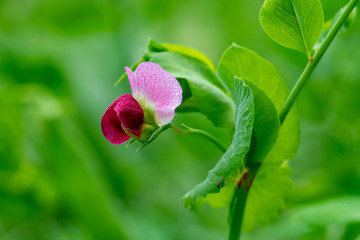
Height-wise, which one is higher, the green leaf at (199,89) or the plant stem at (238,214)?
the green leaf at (199,89)

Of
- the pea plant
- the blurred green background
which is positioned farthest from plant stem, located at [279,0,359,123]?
the blurred green background

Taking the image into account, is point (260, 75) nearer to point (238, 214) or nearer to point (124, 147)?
point (238, 214)

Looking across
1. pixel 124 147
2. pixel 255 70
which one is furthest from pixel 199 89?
pixel 124 147

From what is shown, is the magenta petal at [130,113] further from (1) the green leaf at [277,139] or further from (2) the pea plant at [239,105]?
(1) the green leaf at [277,139]

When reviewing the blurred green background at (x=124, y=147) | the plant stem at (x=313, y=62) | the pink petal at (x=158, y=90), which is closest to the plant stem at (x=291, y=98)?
the plant stem at (x=313, y=62)

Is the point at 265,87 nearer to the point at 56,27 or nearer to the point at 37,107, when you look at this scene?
the point at 37,107

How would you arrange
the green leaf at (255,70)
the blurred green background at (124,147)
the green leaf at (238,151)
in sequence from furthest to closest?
the blurred green background at (124,147) < the green leaf at (255,70) < the green leaf at (238,151)
